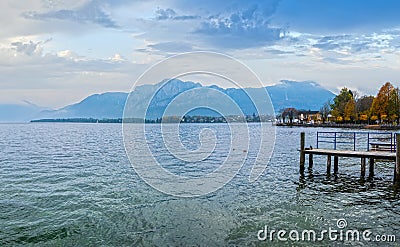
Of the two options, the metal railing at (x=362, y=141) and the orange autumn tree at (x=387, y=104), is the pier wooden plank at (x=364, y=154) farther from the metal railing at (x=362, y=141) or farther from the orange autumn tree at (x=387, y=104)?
the orange autumn tree at (x=387, y=104)

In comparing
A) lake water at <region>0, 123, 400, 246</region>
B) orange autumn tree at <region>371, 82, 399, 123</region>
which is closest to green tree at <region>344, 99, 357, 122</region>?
orange autumn tree at <region>371, 82, 399, 123</region>

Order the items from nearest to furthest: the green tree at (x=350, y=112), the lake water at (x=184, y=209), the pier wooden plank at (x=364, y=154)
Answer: the lake water at (x=184, y=209) < the pier wooden plank at (x=364, y=154) < the green tree at (x=350, y=112)

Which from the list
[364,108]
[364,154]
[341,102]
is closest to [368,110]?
[364,108]

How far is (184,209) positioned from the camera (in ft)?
49.4

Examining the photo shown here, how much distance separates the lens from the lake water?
460 inches

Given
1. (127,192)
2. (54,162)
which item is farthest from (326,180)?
(54,162)

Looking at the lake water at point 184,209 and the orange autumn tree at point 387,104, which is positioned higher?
the orange autumn tree at point 387,104

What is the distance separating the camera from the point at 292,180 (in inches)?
848

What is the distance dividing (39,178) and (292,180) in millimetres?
17090

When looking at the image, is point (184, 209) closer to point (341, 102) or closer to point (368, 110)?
point (368, 110)

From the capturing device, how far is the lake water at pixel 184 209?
38.4ft

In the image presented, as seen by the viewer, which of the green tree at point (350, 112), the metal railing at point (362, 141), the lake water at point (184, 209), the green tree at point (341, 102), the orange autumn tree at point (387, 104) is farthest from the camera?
the green tree at point (341, 102)

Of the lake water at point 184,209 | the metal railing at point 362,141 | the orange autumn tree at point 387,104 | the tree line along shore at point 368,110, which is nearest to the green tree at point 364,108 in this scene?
the tree line along shore at point 368,110

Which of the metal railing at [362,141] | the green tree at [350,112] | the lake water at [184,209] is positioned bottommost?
the lake water at [184,209]
